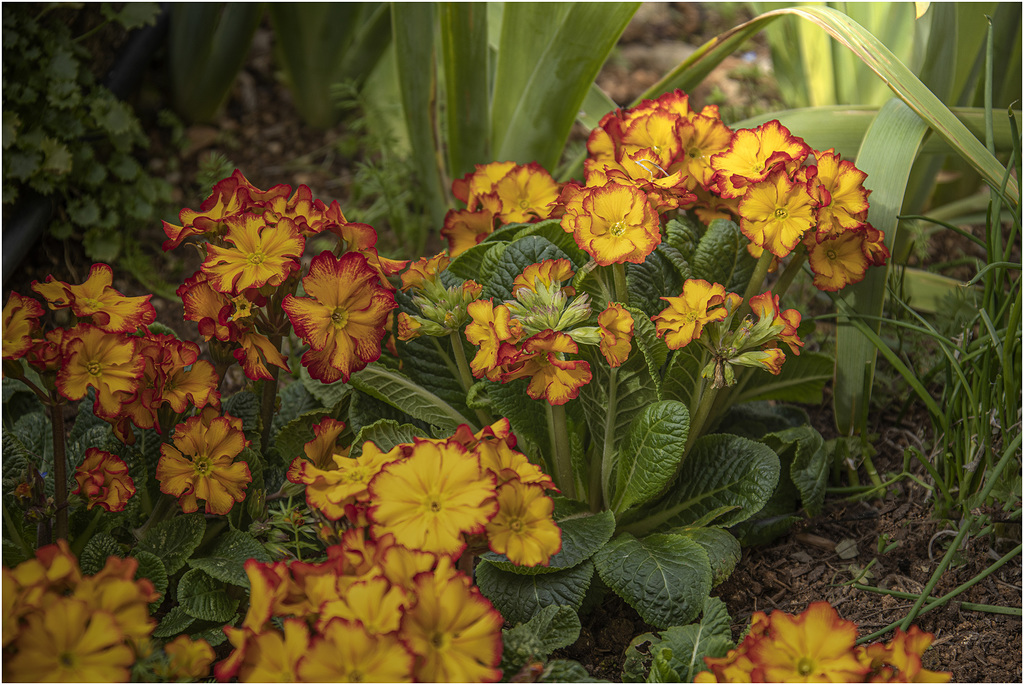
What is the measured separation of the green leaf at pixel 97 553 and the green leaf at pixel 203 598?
4.3 inches

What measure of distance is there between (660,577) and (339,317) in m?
0.60

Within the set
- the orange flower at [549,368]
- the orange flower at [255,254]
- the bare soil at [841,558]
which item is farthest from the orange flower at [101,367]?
the bare soil at [841,558]

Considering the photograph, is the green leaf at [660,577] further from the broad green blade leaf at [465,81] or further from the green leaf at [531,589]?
the broad green blade leaf at [465,81]

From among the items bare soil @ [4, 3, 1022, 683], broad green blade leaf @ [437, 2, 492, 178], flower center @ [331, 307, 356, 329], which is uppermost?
broad green blade leaf @ [437, 2, 492, 178]

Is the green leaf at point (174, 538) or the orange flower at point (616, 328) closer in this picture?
the orange flower at point (616, 328)

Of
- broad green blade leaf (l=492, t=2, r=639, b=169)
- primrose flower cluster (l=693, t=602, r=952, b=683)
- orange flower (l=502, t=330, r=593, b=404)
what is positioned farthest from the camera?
broad green blade leaf (l=492, t=2, r=639, b=169)

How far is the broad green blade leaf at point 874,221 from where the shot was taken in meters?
1.45

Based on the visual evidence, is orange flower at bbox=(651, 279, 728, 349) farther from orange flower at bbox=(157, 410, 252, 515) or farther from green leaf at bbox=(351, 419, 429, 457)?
orange flower at bbox=(157, 410, 252, 515)

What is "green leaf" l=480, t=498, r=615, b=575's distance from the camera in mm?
1258

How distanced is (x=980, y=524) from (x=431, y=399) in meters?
0.91

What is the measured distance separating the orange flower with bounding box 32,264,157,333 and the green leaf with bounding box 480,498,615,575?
24.0 inches

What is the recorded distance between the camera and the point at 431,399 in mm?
1477

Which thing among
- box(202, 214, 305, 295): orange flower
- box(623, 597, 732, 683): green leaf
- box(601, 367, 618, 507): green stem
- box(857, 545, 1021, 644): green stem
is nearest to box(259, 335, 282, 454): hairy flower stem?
box(202, 214, 305, 295): orange flower

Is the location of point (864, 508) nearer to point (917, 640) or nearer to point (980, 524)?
point (980, 524)
